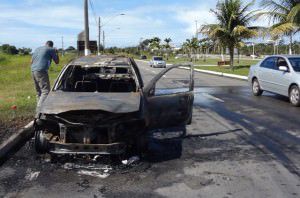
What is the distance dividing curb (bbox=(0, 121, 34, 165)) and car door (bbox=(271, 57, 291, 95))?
8081mm

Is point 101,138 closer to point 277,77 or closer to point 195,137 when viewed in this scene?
point 195,137

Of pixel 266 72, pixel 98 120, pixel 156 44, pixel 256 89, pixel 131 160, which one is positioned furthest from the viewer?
pixel 156 44

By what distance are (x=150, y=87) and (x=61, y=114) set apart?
5.46 ft

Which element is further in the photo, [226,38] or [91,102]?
[226,38]

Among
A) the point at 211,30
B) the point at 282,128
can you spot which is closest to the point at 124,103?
the point at 282,128

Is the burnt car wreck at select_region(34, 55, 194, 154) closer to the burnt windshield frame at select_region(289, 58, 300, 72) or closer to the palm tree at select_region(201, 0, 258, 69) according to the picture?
the burnt windshield frame at select_region(289, 58, 300, 72)

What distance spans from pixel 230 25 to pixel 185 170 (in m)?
32.6

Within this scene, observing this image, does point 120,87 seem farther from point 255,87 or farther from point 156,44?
point 156,44

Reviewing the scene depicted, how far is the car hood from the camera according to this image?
20.7ft

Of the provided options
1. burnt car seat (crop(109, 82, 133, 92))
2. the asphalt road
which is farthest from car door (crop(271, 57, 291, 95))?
burnt car seat (crop(109, 82, 133, 92))

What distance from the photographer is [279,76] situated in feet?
46.2

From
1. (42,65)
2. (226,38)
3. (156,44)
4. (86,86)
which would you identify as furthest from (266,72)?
(156,44)

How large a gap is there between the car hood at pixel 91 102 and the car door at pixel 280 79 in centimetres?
768

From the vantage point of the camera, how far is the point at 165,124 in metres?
7.84
